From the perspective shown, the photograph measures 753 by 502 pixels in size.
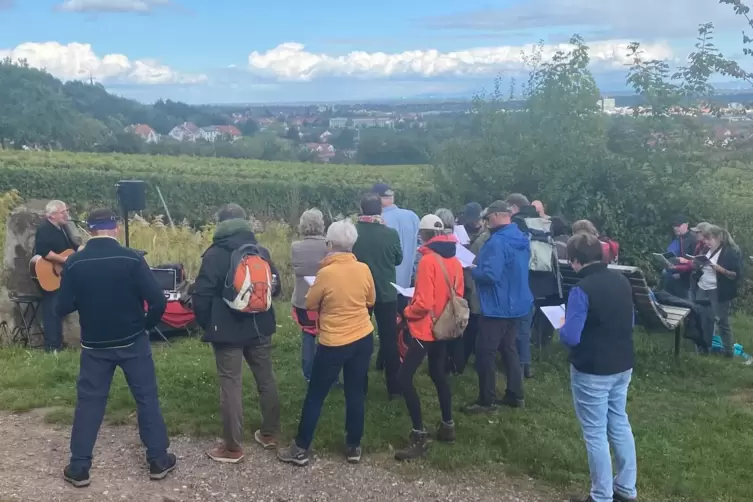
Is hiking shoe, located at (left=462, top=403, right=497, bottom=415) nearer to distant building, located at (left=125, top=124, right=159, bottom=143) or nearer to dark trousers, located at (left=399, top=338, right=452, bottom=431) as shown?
dark trousers, located at (left=399, top=338, right=452, bottom=431)

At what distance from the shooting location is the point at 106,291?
175 inches

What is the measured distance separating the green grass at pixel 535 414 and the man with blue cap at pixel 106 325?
993mm

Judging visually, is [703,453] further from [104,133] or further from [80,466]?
[104,133]

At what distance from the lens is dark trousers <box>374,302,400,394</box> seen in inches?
236

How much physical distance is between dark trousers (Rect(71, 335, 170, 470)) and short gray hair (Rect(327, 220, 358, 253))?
1403mm

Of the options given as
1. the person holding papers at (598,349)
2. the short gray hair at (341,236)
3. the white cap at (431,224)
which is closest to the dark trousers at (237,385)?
the short gray hair at (341,236)

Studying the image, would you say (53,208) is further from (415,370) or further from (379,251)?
(415,370)

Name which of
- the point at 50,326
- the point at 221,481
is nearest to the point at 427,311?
the point at 221,481

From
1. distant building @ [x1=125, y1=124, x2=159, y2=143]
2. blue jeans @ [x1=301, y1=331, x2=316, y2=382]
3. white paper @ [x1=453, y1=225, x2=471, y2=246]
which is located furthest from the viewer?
distant building @ [x1=125, y1=124, x2=159, y2=143]

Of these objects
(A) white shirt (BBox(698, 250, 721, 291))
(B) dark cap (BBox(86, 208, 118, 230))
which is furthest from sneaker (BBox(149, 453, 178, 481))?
(A) white shirt (BBox(698, 250, 721, 291))

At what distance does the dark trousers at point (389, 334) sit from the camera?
6006 millimetres

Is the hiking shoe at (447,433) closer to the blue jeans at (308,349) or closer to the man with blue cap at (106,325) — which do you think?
the blue jeans at (308,349)

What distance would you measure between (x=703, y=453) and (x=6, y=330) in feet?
24.0

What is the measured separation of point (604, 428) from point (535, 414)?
1811 mm
